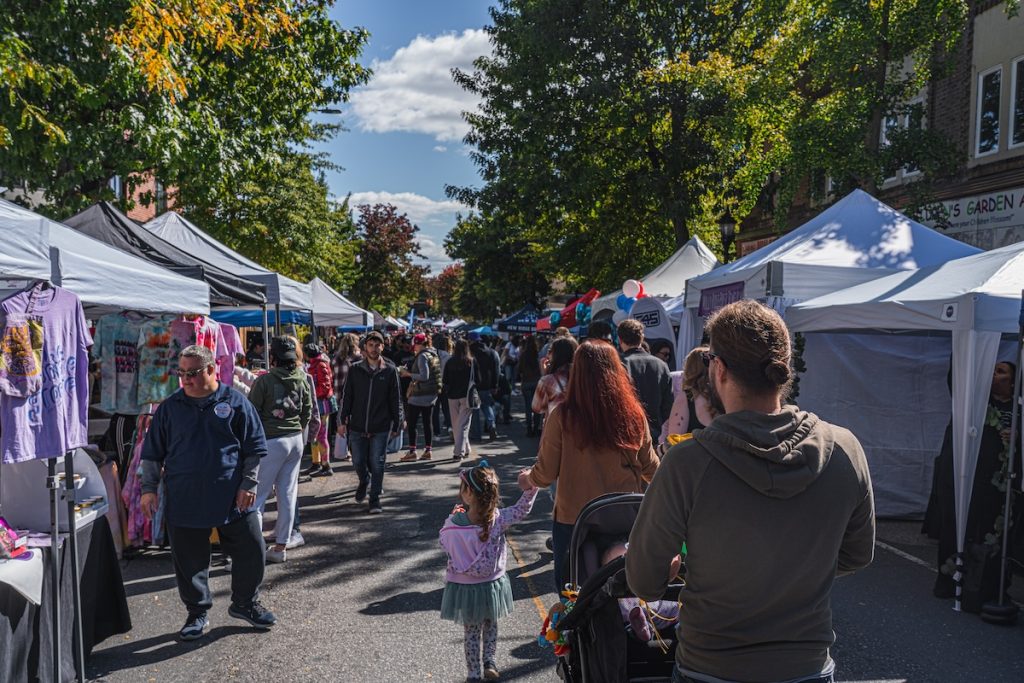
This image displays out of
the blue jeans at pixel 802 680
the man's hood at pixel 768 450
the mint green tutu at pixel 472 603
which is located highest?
the man's hood at pixel 768 450

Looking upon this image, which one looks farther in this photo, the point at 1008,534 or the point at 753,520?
the point at 1008,534

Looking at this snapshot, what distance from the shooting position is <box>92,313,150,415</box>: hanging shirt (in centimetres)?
693

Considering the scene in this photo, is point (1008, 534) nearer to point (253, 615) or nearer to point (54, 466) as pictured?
point (253, 615)

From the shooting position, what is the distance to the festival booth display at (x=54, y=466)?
12.6ft

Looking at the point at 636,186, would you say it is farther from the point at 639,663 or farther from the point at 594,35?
the point at 639,663

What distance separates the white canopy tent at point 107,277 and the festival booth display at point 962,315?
5646 millimetres

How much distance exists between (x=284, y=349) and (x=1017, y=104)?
46.1 ft

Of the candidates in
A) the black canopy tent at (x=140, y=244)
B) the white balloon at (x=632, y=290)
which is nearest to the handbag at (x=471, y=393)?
the white balloon at (x=632, y=290)

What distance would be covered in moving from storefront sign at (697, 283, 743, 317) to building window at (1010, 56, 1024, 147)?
8.29 m

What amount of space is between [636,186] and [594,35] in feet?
13.5

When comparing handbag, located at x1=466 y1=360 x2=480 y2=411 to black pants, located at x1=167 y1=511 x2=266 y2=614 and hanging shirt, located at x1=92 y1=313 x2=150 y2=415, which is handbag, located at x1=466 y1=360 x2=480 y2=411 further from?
black pants, located at x1=167 y1=511 x2=266 y2=614

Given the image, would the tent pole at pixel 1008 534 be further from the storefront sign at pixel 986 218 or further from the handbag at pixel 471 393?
the storefront sign at pixel 986 218

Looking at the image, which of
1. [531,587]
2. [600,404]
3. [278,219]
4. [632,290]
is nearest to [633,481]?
[600,404]

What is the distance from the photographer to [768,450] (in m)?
1.92
